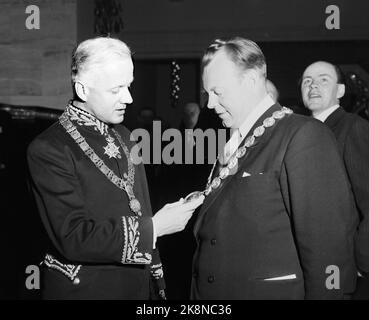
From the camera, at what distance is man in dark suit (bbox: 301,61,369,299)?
70.5 inches

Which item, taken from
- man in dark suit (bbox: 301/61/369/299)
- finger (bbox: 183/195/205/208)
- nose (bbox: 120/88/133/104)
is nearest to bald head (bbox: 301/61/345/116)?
man in dark suit (bbox: 301/61/369/299)

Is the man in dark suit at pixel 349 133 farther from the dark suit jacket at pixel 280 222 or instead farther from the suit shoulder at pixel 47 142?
the suit shoulder at pixel 47 142

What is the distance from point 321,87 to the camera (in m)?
2.12

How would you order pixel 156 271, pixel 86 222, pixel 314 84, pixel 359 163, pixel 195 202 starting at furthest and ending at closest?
pixel 314 84 → pixel 359 163 → pixel 156 271 → pixel 195 202 → pixel 86 222

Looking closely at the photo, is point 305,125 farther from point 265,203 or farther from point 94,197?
point 94,197

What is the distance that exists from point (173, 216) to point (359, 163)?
2.52 feet

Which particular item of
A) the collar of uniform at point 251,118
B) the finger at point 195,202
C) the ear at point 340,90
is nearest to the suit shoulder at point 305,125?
the collar of uniform at point 251,118

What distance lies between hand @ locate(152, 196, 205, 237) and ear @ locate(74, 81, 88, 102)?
1.35 ft

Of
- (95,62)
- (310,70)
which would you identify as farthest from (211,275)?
(310,70)

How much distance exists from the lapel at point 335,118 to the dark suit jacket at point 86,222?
2.92 ft

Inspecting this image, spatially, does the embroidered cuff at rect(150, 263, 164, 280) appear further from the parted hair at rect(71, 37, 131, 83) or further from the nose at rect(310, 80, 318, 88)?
the nose at rect(310, 80, 318, 88)

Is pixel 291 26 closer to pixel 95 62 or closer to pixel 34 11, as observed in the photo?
pixel 34 11

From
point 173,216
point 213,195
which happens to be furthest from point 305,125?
point 173,216

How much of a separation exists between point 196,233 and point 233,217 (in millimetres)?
143
